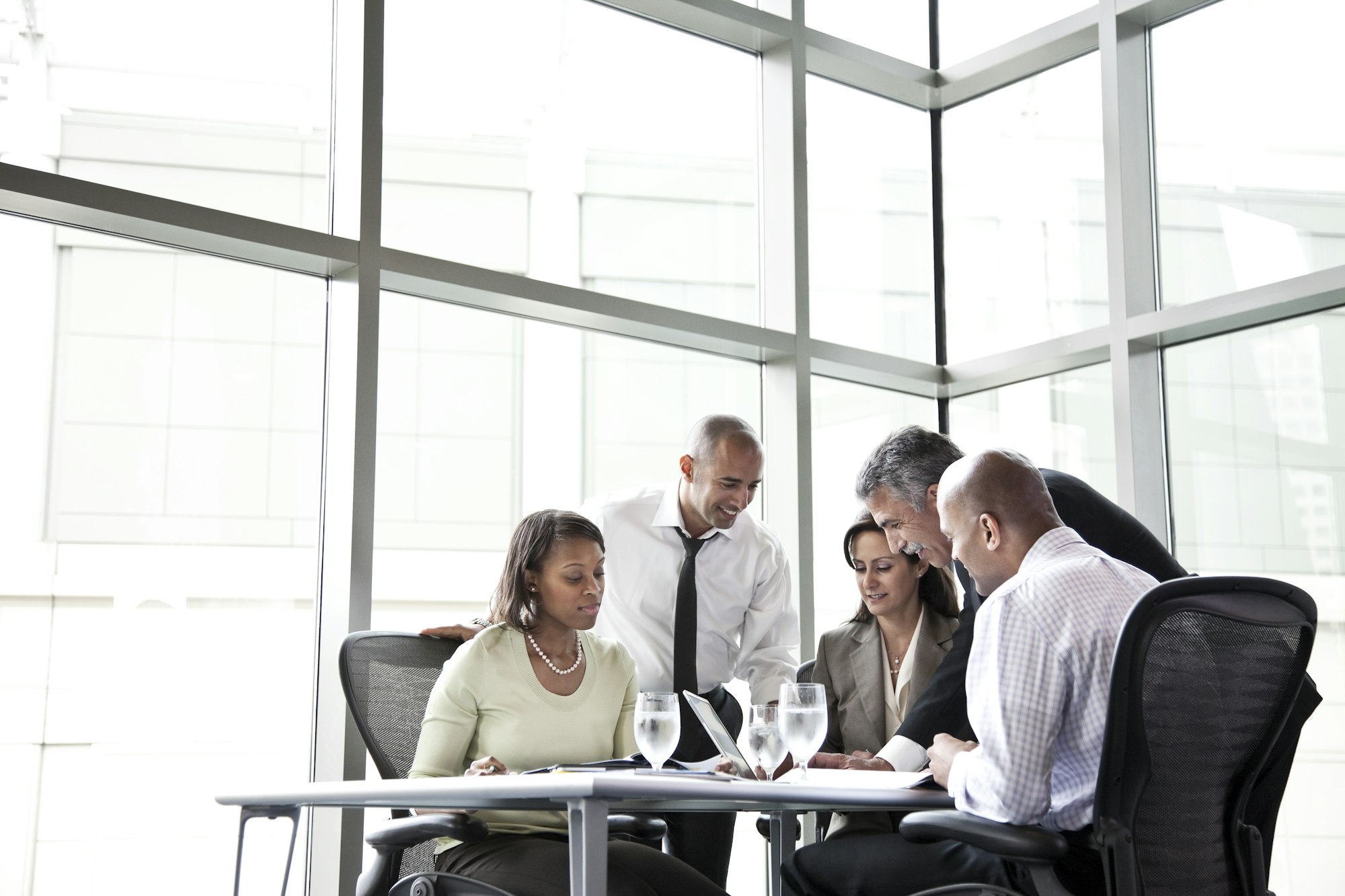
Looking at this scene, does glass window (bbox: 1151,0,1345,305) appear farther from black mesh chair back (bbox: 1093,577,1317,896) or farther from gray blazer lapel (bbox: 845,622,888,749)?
black mesh chair back (bbox: 1093,577,1317,896)

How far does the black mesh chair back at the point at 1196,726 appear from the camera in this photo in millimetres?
1801

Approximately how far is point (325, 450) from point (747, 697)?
1608 millimetres

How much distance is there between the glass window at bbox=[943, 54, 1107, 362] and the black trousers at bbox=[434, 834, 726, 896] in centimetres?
292

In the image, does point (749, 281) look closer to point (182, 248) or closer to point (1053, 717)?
point (182, 248)

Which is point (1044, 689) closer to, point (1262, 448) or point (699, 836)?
point (699, 836)

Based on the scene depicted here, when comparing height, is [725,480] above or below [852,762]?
above

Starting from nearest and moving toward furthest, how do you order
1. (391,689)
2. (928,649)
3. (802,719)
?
(802,719), (391,689), (928,649)

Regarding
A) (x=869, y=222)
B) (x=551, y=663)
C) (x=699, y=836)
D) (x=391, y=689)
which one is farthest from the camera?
(x=869, y=222)

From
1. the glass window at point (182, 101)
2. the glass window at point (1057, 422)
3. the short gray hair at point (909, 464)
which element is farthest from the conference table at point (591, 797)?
the glass window at point (1057, 422)

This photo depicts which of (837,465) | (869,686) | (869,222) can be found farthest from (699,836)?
(869,222)

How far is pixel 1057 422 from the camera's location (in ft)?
15.8

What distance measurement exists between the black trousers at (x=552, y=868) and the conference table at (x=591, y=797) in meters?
0.13

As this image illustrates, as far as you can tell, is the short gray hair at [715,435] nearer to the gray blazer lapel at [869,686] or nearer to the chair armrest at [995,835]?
the gray blazer lapel at [869,686]

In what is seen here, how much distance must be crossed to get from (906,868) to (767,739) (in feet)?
1.02
